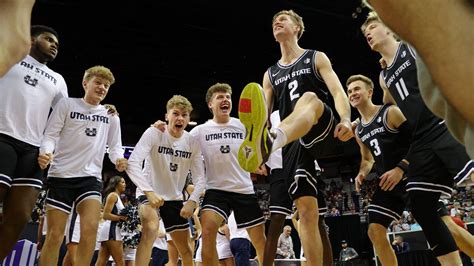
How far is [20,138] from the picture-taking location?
3961 millimetres

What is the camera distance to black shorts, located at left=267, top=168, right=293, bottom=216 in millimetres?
4504

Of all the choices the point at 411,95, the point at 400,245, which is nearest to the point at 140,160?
the point at 411,95

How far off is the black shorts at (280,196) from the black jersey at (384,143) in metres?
0.97

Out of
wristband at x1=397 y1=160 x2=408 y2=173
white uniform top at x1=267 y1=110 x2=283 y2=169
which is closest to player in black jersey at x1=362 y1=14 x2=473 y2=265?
wristband at x1=397 y1=160 x2=408 y2=173

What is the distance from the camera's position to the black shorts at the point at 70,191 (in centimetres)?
442

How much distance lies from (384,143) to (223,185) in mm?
1694

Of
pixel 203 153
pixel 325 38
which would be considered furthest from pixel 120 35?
pixel 203 153

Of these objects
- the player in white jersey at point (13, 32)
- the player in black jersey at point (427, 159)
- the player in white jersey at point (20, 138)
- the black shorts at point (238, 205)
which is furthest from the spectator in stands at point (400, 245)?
the player in white jersey at point (13, 32)

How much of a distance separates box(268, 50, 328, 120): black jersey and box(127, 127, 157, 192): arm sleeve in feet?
5.25

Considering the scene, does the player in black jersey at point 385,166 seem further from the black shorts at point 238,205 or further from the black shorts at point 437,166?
the black shorts at point 238,205

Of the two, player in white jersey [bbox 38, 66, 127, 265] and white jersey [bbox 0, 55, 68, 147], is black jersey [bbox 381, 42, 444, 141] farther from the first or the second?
white jersey [bbox 0, 55, 68, 147]

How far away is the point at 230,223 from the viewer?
7953 mm

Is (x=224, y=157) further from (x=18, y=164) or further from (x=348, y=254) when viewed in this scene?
(x=348, y=254)

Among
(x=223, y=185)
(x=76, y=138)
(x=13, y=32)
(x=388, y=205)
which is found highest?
(x=76, y=138)
